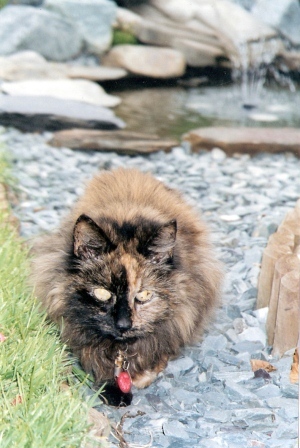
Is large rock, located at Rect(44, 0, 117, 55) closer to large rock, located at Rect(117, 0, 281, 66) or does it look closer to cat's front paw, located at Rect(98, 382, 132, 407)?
large rock, located at Rect(117, 0, 281, 66)

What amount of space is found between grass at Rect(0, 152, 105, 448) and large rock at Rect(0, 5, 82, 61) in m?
2.01

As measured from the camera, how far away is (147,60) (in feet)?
16.2

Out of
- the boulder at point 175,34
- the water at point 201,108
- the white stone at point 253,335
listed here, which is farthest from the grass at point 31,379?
the boulder at point 175,34

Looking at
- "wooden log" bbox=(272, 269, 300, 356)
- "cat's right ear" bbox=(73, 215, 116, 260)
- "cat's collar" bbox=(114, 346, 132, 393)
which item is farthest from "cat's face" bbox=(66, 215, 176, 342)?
"wooden log" bbox=(272, 269, 300, 356)

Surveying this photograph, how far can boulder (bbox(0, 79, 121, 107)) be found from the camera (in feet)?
16.9

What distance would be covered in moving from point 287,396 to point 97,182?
4.33 ft

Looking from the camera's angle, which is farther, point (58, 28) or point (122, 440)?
point (58, 28)

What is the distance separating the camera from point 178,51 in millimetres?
4992

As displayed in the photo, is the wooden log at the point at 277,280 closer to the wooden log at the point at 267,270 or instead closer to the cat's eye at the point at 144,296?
the wooden log at the point at 267,270

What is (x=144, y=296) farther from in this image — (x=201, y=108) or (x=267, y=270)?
(x=201, y=108)

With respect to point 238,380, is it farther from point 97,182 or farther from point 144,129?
point 144,129

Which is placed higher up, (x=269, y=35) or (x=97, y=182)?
(x=269, y=35)

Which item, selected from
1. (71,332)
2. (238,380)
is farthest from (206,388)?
(71,332)

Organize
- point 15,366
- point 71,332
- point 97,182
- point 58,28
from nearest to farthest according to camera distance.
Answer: point 15,366 → point 71,332 → point 97,182 → point 58,28
